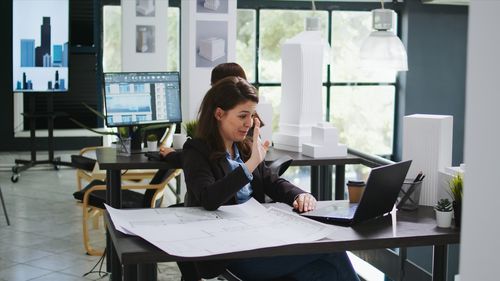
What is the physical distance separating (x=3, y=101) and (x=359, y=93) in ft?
16.6

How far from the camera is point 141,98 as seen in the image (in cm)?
444

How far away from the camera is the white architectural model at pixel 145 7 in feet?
24.5

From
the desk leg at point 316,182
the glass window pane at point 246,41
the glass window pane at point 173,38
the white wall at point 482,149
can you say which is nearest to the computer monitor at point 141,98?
the desk leg at point 316,182

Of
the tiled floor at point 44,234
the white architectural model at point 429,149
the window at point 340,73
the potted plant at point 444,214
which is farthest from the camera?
the window at point 340,73

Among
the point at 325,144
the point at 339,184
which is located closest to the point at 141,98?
the point at 325,144

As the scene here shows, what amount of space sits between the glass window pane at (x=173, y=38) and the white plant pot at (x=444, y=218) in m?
7.59

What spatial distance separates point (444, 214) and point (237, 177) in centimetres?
74

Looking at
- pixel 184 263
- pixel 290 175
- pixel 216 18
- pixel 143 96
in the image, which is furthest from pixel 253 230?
pixel 290 175

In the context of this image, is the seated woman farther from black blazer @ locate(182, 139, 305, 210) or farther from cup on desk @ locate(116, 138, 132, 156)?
cup on desk @ locate(116, 138, 132, 156)

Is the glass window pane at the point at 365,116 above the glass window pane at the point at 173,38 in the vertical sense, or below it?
below

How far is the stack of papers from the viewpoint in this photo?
2117 millimetres

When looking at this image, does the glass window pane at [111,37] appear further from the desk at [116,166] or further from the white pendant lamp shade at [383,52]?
the white pendant lamp shade at [383,52]

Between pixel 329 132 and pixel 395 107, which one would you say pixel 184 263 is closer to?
pixel 329 132

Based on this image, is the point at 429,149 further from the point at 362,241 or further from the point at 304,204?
the point at 362,241
